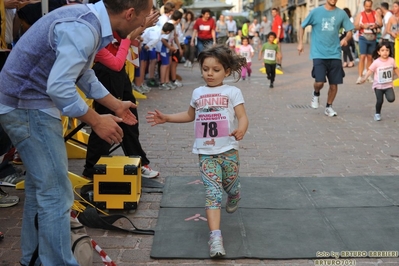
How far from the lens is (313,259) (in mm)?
4164

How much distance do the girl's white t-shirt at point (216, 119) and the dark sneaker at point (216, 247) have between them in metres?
0.62

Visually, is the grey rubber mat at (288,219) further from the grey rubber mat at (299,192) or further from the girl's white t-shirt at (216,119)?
the girl's white t-shirt at (216,119)

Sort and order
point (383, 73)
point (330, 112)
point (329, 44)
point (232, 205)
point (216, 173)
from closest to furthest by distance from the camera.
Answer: point (216, 173) → point (232, 205) → point (383, 73) → point (329, 44) → point (330, 112)

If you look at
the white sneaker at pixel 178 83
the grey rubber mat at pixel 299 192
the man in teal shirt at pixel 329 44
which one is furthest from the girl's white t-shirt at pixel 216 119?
the white sneaker at pixel 178 83

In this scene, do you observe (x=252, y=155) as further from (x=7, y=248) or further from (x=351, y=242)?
(x=7, y=248)

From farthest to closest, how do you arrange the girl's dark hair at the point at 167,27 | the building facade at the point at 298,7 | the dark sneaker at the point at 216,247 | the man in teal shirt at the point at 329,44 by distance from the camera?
the building facade at the point at 298,7 < the girl's dark hair at the point at 167,27 < the man in teal shirt at the point at 329,44 < the dark sneaker at the point at 216,247

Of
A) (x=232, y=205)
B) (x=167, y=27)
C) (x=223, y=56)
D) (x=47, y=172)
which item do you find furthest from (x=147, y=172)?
(x=167, y=27)

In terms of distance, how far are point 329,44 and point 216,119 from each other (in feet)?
21.8

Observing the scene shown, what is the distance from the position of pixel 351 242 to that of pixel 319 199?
1111mm

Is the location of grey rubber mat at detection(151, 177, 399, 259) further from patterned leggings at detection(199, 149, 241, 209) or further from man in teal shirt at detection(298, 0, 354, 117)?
man in teal shirt at detection(298, 0, 354, 117)

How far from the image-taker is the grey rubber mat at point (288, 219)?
14.3 ft

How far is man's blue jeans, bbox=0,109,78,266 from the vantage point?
10.9ft

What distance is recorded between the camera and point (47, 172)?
10.9 feet

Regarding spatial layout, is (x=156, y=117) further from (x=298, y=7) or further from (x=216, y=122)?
(x=298, y=7)
